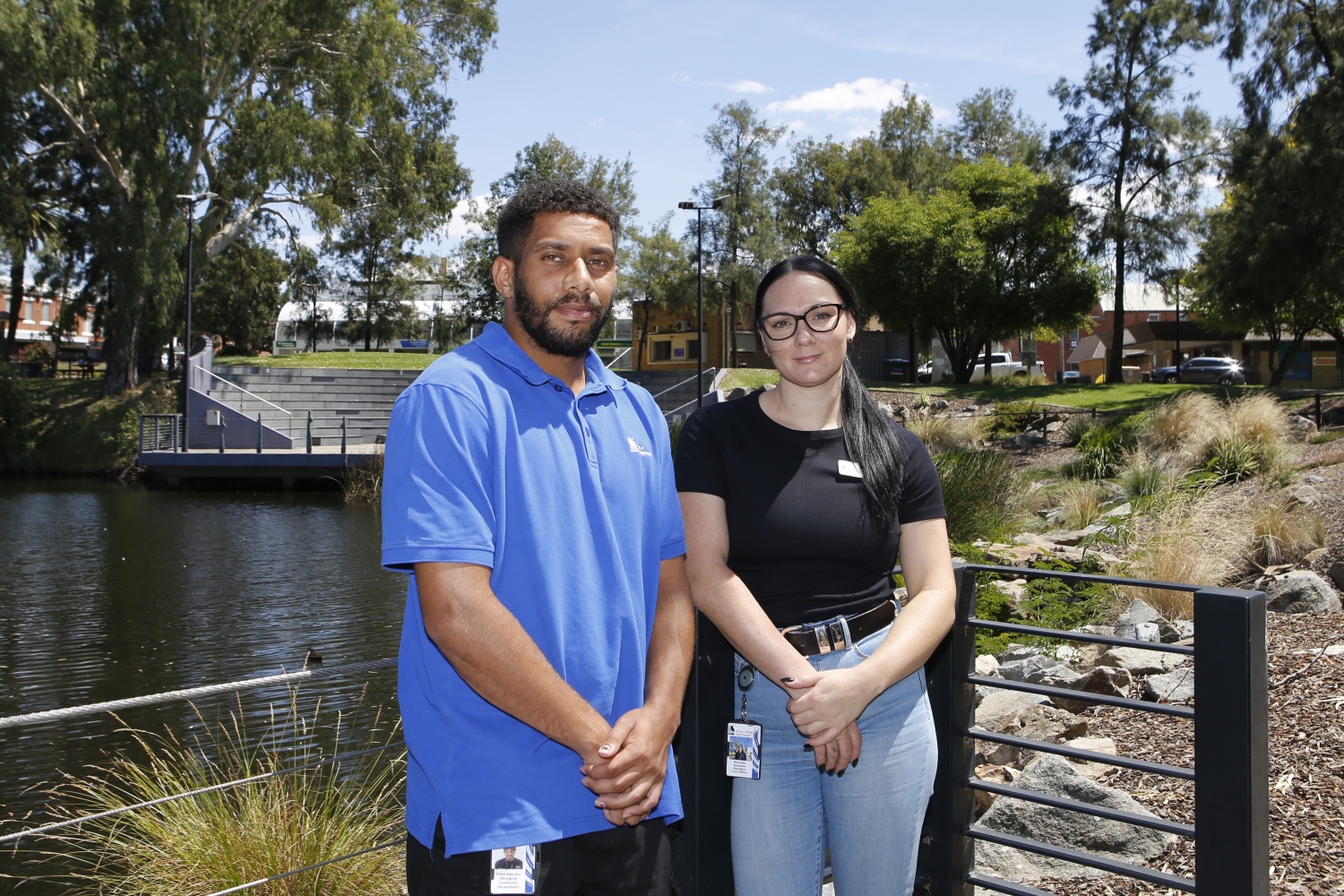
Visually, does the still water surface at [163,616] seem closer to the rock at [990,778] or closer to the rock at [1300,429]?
the rock at [990,778]

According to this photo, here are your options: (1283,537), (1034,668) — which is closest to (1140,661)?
(1034,668)

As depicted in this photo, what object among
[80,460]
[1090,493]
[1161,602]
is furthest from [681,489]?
[80,460]

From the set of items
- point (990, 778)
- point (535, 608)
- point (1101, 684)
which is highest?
point (535, 608)

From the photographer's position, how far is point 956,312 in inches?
1330

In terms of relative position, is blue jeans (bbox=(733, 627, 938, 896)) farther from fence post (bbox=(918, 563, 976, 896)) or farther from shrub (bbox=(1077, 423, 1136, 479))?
shrub (bbox=(1077, 423, 1136, 479))

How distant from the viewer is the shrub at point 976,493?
936 cm

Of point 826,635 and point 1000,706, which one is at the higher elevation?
point 826,635

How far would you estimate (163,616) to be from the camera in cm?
1123

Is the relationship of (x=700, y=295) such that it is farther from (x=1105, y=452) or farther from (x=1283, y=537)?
(x=1283, y=537)

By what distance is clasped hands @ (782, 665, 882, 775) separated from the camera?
2092 millimetres

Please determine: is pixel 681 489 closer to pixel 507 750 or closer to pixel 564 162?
pixel 507 750

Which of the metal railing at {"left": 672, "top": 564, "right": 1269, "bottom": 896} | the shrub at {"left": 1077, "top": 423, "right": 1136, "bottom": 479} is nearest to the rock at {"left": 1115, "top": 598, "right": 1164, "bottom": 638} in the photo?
the metal railing at {"left": 672, "top": 564, "right": 1269, "bottom": 896}

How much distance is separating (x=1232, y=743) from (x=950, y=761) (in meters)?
0.69

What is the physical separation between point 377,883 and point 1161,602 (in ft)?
17.8
